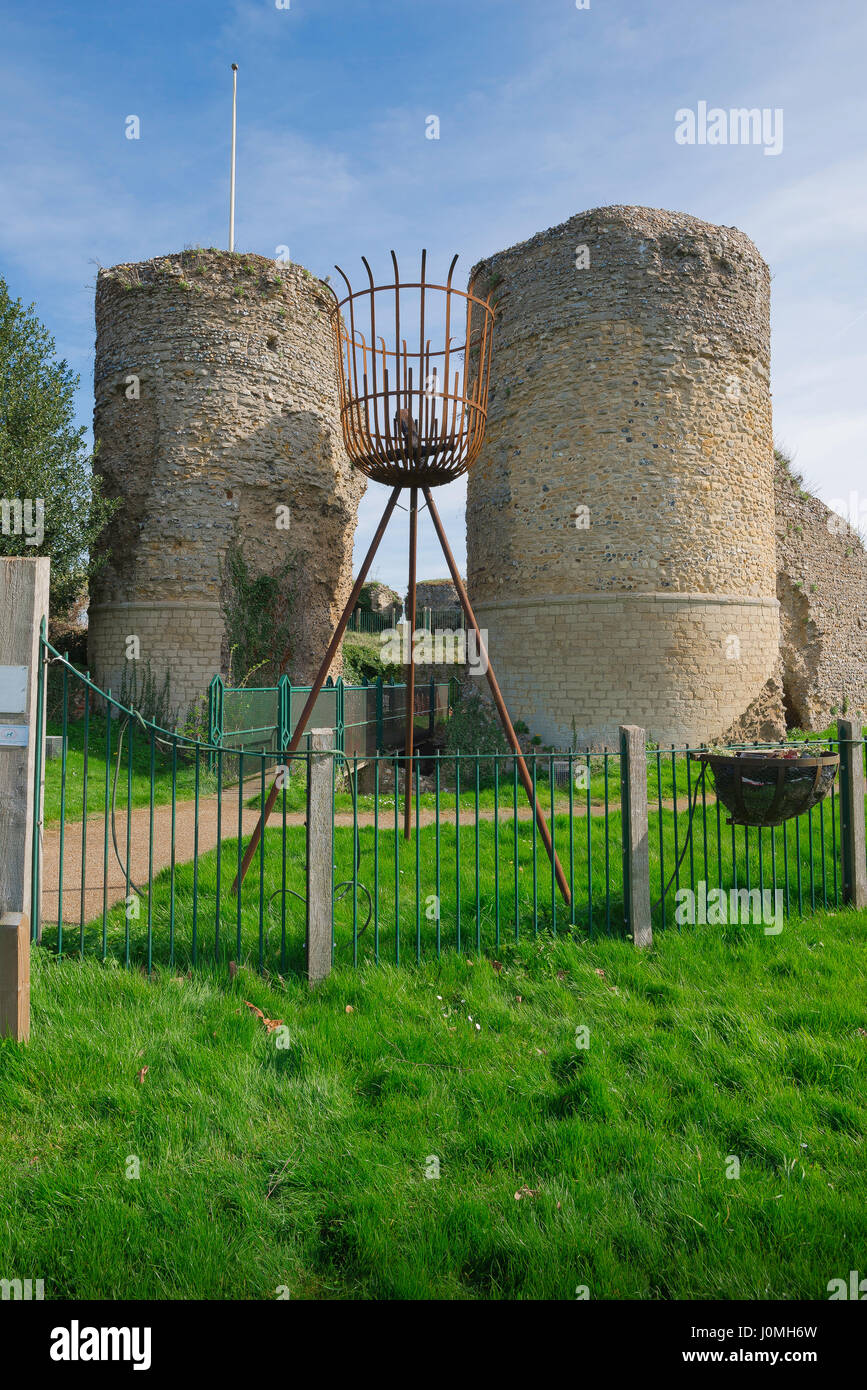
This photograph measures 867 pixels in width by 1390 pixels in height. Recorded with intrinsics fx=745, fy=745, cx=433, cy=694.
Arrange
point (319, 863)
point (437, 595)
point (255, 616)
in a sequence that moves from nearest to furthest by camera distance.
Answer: point (319, 863) → point (255, 616) → point (437, 595)

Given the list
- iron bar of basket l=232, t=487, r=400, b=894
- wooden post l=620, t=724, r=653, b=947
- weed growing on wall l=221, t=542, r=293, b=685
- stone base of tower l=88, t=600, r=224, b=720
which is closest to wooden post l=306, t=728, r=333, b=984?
iron bar of basket l=232, t=487, r=400, b=894

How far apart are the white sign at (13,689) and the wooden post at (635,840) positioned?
3.43 meters

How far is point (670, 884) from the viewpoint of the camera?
5477 mm

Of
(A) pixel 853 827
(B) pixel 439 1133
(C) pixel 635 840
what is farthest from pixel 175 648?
(B) pixel 439 1133

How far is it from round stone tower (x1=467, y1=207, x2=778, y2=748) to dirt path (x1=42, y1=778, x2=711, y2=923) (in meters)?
3.80

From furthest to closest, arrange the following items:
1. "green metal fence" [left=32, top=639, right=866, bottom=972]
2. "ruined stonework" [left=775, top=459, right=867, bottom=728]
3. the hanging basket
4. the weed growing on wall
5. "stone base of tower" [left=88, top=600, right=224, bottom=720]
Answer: "ruined stonework" [left=775, top=459, right=867, bottom=728], the weed growing on wall, "stone base of tower" [left=88, top=600, right=224, bottom=720], the hanging basket, "green metal fence" [left=32, top=639, right=866, bottom=972]

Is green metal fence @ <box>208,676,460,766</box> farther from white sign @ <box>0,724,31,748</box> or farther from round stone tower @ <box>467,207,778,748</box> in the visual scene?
white sign @ <box>0,724,31,748</box>

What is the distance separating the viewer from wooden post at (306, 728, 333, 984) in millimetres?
4168

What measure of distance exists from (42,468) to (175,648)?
3.95m

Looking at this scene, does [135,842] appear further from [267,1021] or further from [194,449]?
[194,449]

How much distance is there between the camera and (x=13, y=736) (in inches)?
147
